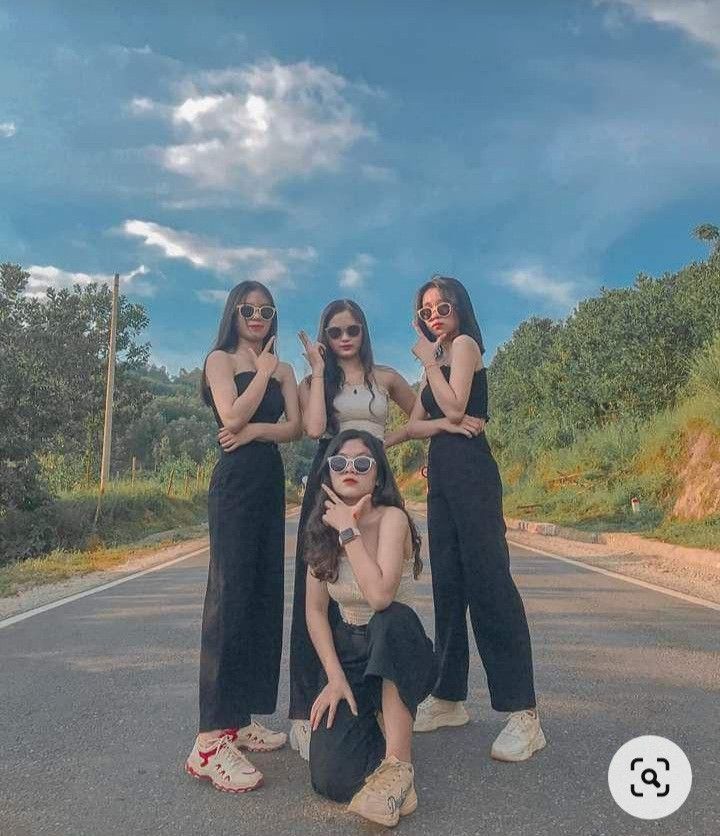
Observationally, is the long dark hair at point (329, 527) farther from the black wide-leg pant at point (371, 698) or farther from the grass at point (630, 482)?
the grass at point (630, 482)

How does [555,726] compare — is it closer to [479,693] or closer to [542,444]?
[479,693]

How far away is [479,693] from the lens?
4.66 m

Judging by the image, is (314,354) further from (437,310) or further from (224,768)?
(224,768)

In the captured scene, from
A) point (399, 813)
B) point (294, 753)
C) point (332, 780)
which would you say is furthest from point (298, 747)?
point (399, 813)

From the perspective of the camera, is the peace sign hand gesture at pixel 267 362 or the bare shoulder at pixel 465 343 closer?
the peace sign hand gesture at pixel 267 362

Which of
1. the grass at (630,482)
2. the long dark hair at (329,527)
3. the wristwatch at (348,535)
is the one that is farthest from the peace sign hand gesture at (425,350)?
the grass at (630,482)

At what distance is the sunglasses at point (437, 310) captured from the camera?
12.8 ft

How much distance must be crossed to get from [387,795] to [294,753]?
35.4 inches

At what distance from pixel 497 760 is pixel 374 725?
642 mm

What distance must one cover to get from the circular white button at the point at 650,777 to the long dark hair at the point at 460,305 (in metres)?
1.82

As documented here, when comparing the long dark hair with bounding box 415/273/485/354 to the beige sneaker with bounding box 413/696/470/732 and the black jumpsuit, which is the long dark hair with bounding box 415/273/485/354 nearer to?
the black jumpsuit

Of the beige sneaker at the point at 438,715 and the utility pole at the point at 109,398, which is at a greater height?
the utility pole at the point at 109,398

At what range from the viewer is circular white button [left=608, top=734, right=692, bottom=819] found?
294 cm

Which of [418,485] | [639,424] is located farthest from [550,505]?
[418,485]
